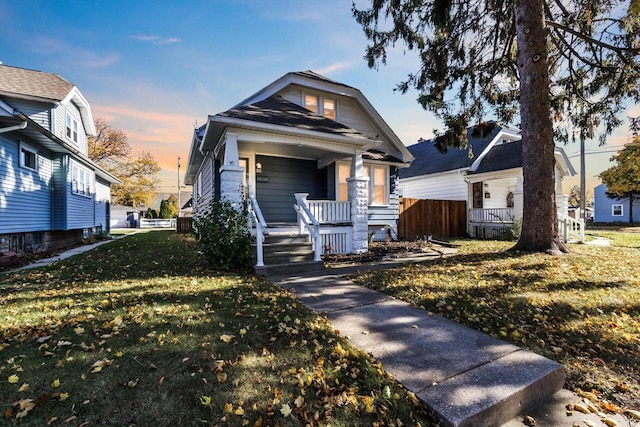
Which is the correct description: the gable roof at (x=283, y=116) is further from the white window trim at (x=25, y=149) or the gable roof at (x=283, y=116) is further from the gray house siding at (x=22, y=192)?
the white window trim at (x=25, y=149)

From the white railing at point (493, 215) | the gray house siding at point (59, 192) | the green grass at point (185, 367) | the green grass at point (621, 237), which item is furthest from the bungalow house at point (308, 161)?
the green grass at point (621, 237)

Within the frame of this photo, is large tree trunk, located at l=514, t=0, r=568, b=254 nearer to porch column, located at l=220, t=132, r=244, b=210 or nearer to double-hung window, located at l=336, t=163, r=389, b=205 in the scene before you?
double-hung window, located at l=336, t=163, r=389, b=205

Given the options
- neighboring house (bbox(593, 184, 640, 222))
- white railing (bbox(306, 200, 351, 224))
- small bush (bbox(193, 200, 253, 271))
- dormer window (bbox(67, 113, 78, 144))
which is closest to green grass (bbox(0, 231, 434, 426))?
small bush (bbox(193, 200, 253, 271))

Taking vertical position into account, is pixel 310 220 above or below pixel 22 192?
below

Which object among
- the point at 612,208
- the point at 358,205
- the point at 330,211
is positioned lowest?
the point at 330,211

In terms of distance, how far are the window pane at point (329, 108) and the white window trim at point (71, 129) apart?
1182 cm

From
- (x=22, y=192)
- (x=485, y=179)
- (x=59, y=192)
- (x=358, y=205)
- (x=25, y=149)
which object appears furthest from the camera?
(x=485, y=179)

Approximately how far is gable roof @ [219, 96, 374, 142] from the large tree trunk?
395 centimetres

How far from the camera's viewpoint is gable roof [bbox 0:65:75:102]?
1155cm

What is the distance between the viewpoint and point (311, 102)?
11086 millimetres

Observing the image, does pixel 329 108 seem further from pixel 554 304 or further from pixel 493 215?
pixel 554 304

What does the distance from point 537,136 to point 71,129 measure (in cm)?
1857

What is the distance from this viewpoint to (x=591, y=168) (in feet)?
86.2

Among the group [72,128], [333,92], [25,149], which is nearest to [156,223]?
[72,128]
